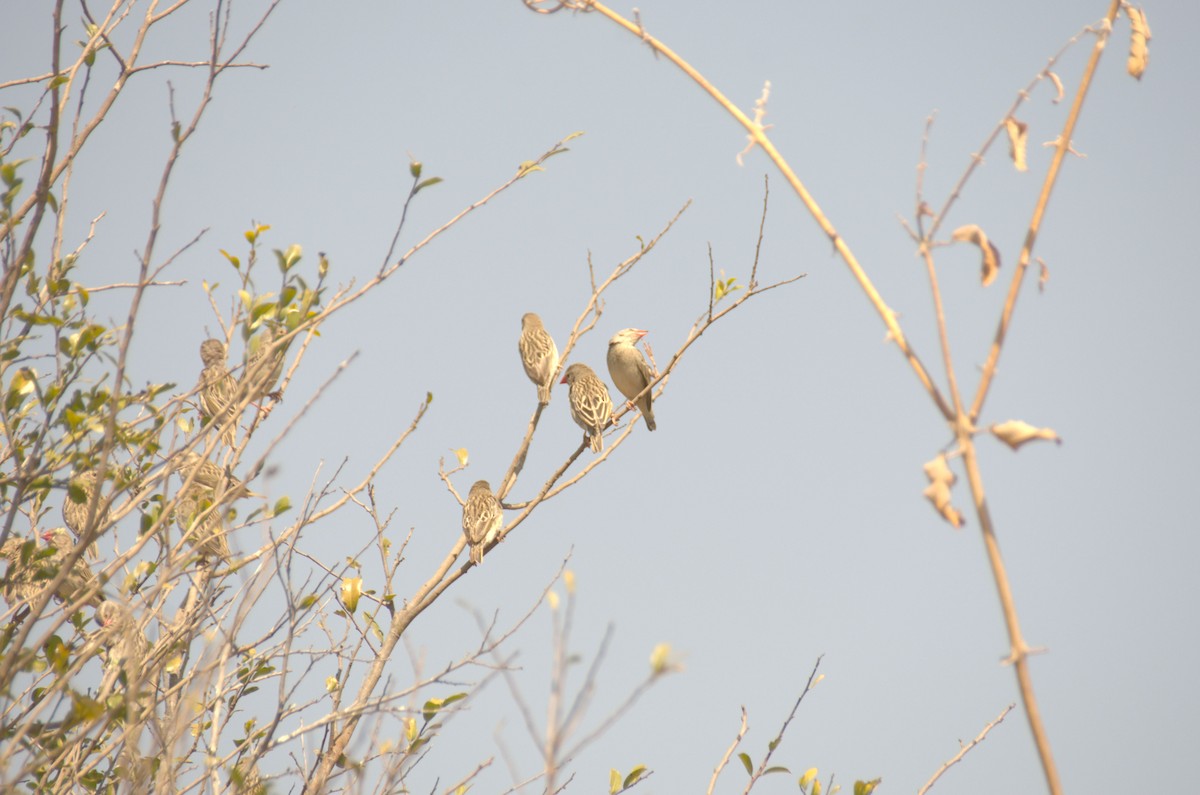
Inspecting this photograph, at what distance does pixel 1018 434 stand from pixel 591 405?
8.14 m

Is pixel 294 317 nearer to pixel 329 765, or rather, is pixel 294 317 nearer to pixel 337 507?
pixel 337 507

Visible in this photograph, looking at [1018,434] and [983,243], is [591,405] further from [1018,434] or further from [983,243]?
[1018,434]

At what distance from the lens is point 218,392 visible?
9500mm

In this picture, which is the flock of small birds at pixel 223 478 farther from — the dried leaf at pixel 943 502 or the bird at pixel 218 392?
the dried leaf at pixel 943 502

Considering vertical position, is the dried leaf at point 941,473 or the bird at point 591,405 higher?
the bird at point 591,405

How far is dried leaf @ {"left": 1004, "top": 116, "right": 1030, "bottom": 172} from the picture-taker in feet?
5.34

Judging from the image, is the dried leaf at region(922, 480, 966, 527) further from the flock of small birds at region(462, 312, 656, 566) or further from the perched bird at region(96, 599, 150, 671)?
the flock of small birds at region(462, 312, 656, 566)

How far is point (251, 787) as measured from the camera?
3.86m

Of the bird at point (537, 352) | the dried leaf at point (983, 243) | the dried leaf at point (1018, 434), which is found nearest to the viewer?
the dried leaf at point (1018, 434)

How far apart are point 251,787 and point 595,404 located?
19.1 ft

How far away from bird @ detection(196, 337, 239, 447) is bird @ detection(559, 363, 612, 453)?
9.30 feet

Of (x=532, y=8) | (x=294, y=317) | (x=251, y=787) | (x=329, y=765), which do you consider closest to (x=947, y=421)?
(x=532, y=8)

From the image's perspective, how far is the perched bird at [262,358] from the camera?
3.10 meters

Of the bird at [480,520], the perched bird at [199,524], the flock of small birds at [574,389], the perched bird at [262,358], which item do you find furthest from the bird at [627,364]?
the perched bird at [262,358]
